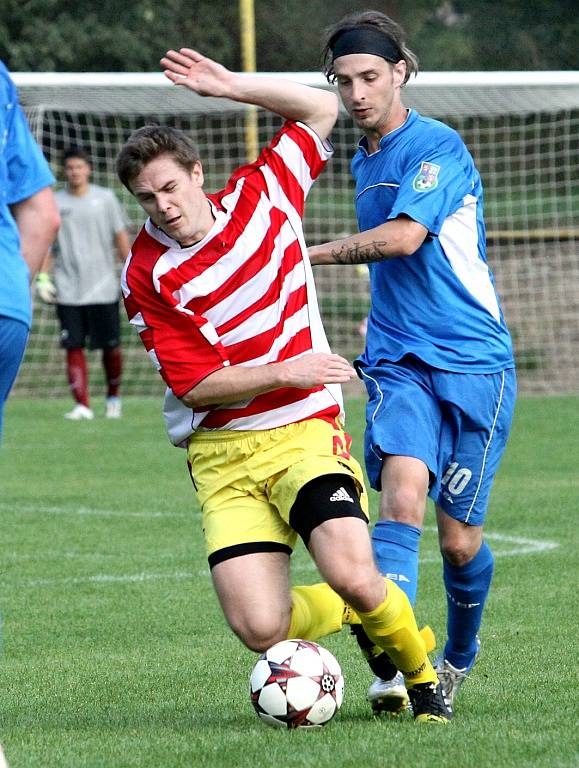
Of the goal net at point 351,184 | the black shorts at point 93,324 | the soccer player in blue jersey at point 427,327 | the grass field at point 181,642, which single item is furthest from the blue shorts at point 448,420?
the black shorts at point 93,324

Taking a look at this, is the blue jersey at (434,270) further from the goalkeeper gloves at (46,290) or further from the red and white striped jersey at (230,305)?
the goalkeeper gloves at (46,290)

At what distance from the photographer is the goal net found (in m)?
15.2

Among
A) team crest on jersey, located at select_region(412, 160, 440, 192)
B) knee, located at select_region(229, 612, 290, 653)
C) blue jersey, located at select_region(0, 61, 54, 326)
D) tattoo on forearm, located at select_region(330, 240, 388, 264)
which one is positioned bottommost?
knee, located at select_region(229, 612, 290, 653)

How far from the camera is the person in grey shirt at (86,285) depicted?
14.7 meters

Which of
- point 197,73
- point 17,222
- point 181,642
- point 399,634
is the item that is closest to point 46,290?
point 181,642

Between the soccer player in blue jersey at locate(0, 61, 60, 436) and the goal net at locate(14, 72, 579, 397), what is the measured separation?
395 inches

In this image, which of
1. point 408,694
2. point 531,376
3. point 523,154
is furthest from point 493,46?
point 408,694

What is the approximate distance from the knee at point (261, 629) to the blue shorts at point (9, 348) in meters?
1.22

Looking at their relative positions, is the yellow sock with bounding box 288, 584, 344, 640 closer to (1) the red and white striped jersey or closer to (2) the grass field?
(2) the grass field

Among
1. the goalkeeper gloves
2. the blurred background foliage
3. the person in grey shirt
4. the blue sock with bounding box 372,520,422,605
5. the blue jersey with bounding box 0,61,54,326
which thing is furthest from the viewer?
the blurred background foliage

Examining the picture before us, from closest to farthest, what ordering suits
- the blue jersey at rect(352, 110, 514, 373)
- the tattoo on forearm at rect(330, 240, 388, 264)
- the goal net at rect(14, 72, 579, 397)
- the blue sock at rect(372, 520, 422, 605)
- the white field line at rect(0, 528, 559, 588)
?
the blue sock at rect(372, 520, 422, 605)
the tattoo on forearm at rect(330, 240, 388, 264)
the blue jersey at rect(352, 110, 514, 373)
the white field line at rect(0, 528, 559, 588)
the goal net at rect(14, 72, 579, 397)

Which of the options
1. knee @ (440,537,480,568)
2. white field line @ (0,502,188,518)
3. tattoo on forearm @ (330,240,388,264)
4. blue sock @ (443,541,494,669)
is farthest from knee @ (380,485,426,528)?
white field line @ (0,502,188,518)

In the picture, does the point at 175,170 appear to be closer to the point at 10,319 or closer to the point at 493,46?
the point at 10,319

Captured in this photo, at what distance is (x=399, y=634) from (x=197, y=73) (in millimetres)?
1920
